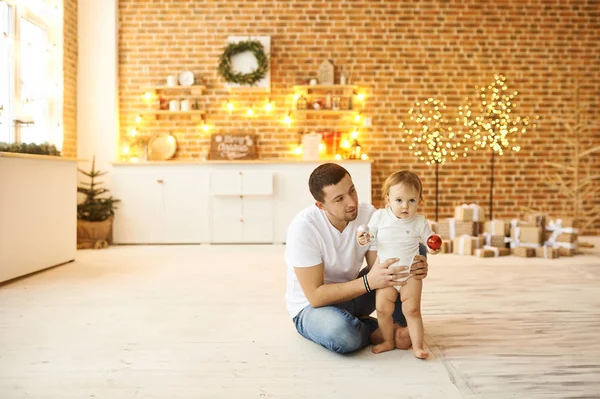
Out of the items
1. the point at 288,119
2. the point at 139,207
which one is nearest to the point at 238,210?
the point at 139,207

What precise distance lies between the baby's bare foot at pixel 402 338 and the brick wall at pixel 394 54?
4.65 m

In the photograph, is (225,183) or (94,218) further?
(225,183)

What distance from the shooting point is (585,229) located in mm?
7117

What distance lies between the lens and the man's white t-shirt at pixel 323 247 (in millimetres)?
2477

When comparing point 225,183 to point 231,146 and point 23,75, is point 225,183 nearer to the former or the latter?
point 231,146

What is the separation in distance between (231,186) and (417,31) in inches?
120

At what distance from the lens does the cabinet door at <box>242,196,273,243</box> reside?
262 inches

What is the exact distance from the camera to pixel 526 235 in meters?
5.70

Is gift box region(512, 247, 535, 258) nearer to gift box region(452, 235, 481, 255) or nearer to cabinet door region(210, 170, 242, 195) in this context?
gift box region(452, 235, 481, 255)

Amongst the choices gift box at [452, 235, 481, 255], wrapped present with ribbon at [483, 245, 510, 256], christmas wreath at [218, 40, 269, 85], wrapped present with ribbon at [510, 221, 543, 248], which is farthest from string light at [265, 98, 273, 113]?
wrapped present with ribbon at [510, 221, 543, 248]

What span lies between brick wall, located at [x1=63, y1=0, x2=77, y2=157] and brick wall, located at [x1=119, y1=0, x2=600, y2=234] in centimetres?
56

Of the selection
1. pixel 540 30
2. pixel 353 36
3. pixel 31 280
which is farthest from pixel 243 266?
pixel 540 30

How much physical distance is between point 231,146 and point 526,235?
3.57 metres

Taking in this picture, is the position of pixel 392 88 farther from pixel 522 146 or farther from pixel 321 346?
pixel 321 346
